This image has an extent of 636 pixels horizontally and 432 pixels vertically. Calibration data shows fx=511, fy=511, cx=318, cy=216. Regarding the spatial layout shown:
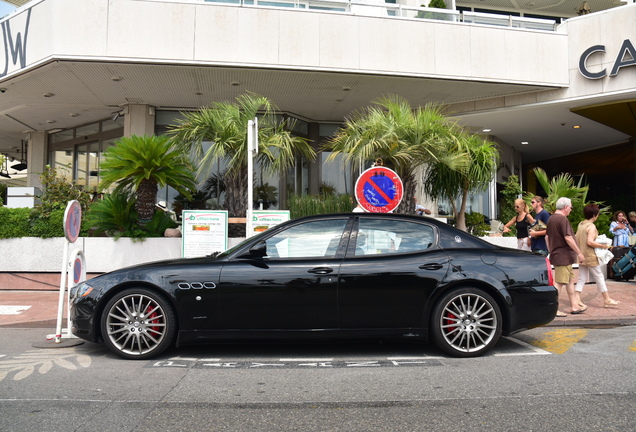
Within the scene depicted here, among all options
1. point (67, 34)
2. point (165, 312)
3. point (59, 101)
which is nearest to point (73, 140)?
point (59, 101)

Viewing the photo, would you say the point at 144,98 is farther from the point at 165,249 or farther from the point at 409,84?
the point at 409,84

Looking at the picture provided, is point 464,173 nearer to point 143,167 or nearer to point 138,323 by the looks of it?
point 143,167

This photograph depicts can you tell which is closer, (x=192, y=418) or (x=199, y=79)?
(x=192, y=418)

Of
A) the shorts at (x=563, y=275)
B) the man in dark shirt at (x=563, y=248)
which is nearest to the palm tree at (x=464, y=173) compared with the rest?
the man in dark shirt at (x=563, y=248)

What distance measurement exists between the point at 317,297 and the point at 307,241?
613mm

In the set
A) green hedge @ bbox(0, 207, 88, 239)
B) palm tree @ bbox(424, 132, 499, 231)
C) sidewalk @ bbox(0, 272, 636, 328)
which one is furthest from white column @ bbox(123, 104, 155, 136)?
palm tree @ bbox(424, 132, 499, 231)

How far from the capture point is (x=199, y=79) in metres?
13.4

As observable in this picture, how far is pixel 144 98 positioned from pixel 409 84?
7.71 m

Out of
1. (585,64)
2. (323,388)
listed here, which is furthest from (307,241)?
(585,64)

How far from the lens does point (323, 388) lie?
4.21m

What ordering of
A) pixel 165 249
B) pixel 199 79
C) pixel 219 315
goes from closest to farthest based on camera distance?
pixel 219 315, pixel 165 249, pixel 199 79

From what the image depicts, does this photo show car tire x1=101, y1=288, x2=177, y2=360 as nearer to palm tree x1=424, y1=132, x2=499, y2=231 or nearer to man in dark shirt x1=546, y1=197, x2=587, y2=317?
man in dark shirt x1=546, y1=197, x2=587, y2=317

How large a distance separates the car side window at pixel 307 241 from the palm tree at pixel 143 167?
18.3ft

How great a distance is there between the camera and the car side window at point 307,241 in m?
5.23
